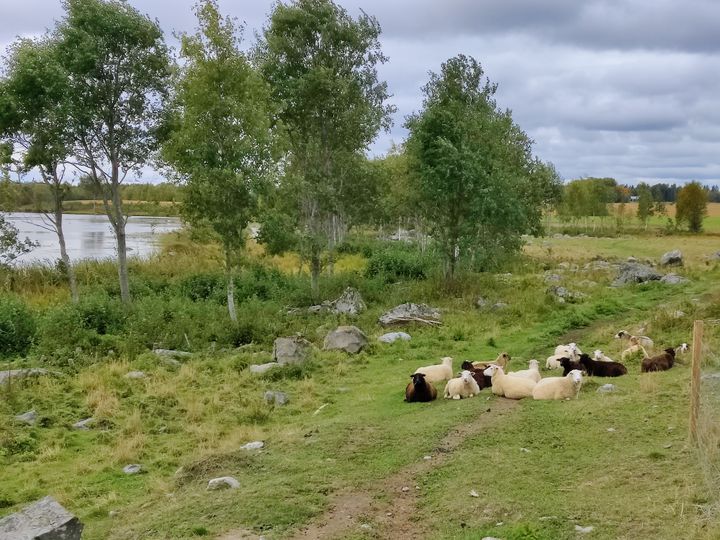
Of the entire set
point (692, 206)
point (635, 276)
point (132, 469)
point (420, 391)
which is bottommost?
point (132, 469)

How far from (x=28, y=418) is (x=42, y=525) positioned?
7.05m

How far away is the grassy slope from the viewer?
711 centimetres

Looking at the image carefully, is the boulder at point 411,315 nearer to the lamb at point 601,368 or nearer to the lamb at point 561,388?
the lamb at point 601,368

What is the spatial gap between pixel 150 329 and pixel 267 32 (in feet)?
44.9

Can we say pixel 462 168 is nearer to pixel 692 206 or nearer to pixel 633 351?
pixel 633 351

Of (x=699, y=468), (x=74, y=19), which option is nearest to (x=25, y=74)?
(x=74, y=19)

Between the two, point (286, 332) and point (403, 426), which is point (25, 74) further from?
point (403, 426)

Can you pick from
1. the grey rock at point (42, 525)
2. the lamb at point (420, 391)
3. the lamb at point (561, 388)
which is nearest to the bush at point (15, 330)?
the lamb at point (420, 391)

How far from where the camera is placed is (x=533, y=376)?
12961 millimetres

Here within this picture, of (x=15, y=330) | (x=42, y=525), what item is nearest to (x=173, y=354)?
Result: (x=15, y=330)

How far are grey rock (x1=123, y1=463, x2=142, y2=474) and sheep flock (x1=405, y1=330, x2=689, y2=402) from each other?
5.55 meters

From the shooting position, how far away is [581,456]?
868 centimetres

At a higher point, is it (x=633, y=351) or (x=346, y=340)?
(x=633, y=351)

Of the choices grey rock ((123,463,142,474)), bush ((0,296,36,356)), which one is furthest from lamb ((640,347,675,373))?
bush ((0,296,36,356))
